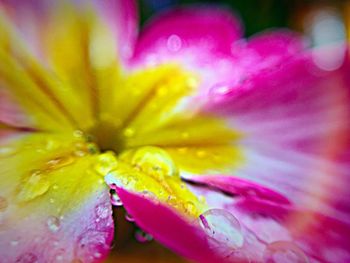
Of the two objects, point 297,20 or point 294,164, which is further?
point 297,20

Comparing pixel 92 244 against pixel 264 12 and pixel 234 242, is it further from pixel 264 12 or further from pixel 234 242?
pixel 264 12

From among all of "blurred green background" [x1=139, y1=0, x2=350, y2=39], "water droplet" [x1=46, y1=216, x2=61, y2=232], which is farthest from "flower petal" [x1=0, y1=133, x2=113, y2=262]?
"blurred green background" [x1=139, y1=0, x2=350, y2=39]

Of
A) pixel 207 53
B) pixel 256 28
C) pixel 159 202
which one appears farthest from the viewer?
pixel 256 28

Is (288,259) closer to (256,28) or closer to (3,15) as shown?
(3,15)

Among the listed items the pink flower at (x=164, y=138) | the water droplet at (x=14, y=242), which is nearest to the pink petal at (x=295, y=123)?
the pink flower at (x=164, y=138)

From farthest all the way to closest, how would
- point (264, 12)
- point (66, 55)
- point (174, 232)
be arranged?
point (264, 12), point (66, 55), point (174, 232)

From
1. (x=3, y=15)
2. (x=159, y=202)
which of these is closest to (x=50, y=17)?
(x=3, y=15)

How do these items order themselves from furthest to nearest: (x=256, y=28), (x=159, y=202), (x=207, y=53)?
(x=256, y=28) < (x=207, y=53) < (x=159, y=202)

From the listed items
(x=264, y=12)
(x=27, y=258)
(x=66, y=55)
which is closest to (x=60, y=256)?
(x=27, y=258)
